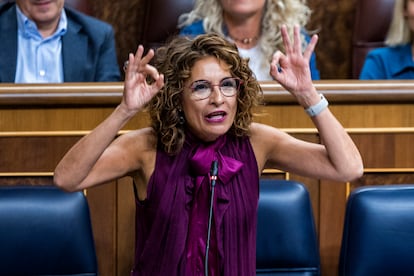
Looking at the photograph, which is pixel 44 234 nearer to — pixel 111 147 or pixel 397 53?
pixel 111 147

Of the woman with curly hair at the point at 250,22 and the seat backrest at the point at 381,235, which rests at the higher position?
the woman with curly hair at the point at 250,22

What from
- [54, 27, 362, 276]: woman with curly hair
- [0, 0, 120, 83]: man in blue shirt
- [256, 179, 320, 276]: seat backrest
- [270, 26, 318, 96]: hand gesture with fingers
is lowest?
[256, 179, 320, 276]: seat backrest

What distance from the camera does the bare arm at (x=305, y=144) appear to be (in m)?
1.30

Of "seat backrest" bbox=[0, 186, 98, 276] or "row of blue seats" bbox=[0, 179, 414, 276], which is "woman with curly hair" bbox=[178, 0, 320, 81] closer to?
"row of blue seats" bbox=[0, 179, 414, 276]

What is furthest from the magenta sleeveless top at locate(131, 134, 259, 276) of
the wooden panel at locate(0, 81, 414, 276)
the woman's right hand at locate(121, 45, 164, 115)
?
the wooden panel at locate(0, 81, 414, 276)

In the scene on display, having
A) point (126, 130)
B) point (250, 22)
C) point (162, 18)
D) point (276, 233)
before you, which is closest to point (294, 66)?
point (276, 233)

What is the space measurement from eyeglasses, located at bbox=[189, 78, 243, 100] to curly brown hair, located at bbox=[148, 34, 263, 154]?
17 millimetres

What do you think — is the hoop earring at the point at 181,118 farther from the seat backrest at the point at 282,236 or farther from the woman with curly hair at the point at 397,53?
the woman with curly hair at the point at 397,53

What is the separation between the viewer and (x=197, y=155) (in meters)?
1.32

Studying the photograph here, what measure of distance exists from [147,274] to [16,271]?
0.90 feet

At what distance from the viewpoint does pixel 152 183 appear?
1.32 metres

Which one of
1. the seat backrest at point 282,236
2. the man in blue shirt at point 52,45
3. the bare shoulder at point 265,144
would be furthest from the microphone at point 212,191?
the man in blue shirt at point 52,45

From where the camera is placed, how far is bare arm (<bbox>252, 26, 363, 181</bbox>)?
130 cm

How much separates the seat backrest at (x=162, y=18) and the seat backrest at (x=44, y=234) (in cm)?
89
